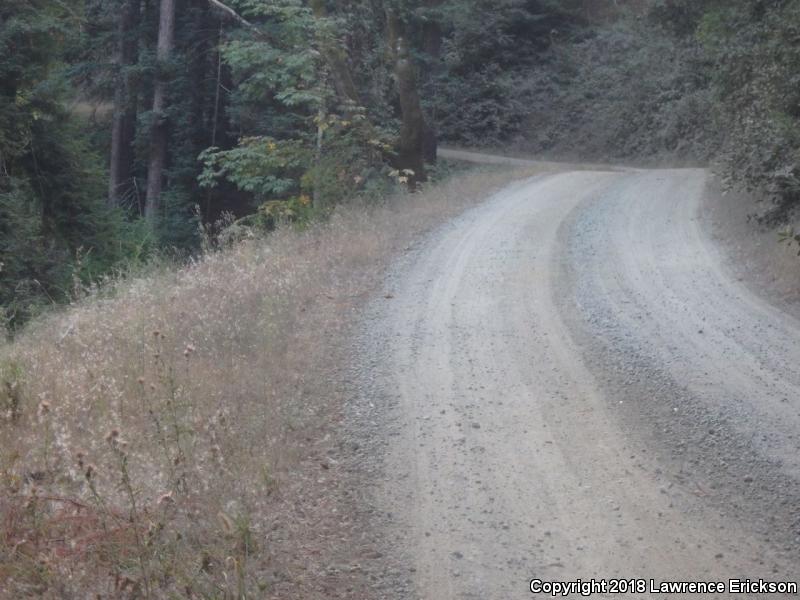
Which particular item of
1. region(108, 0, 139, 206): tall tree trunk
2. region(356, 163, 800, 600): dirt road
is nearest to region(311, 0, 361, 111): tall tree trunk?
region(356, 163, 800, 600): dirt road

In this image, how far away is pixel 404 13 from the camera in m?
23.1

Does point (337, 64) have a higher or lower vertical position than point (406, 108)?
higher

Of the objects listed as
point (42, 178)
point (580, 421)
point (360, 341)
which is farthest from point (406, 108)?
point (580, 421)

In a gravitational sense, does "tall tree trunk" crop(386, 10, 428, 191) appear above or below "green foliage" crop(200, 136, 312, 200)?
above

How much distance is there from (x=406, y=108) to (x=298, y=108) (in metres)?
3.30

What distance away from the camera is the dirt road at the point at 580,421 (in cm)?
491

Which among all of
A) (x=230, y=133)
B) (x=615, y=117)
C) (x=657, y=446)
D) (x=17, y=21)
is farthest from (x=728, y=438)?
(x=615, y=117)

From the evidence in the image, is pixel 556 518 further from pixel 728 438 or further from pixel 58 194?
pixel 58 194

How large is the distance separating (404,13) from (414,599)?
20.5 meters

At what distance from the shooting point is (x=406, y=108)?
72.9 feet

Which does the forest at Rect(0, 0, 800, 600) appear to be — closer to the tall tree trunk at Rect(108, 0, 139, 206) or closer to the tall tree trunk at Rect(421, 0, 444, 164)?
the tall tree trunk at Rect(108, 0, 139, 206)

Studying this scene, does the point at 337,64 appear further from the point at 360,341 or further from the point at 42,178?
the point at 360,341

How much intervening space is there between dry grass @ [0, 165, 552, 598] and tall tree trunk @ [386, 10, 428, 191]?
11455mm

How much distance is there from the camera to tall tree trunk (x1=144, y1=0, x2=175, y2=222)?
27.3 m
